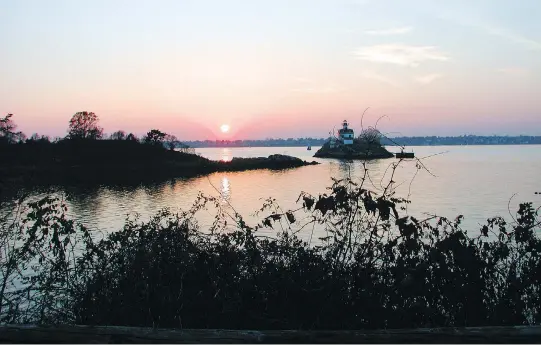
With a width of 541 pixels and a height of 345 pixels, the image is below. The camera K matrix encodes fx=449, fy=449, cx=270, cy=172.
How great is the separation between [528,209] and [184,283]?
5.28 m

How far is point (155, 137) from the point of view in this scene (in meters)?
109

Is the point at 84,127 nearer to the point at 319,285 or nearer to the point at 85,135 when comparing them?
the point at 85,135

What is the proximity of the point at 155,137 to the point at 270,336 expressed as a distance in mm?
109885

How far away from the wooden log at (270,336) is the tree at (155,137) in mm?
107054

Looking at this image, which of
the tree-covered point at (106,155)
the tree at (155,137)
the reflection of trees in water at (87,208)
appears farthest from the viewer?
the tree at (155,137)

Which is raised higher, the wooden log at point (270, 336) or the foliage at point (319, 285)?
the wooden log at point (270, 336)

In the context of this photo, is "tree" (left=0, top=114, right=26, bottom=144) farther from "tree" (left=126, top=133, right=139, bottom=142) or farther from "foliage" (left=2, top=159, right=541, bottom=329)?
"foliage" (left=2, top=159, right=541, bottom=329)

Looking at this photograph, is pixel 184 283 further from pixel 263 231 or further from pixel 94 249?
pixel 263 231

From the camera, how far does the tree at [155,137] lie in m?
108

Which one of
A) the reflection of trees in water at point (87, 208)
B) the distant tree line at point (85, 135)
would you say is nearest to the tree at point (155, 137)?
the distant tree line at point (85, 135)

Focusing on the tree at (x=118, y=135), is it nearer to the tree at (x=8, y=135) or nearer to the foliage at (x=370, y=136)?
the tree at (x=8, y=135)

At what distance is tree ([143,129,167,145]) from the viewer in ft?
354

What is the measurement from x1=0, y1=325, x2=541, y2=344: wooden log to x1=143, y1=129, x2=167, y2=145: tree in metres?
107

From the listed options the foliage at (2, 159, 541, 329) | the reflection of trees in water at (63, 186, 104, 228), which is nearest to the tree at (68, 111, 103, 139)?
the reflection of trees in water at (63, 186, 104, 228)
